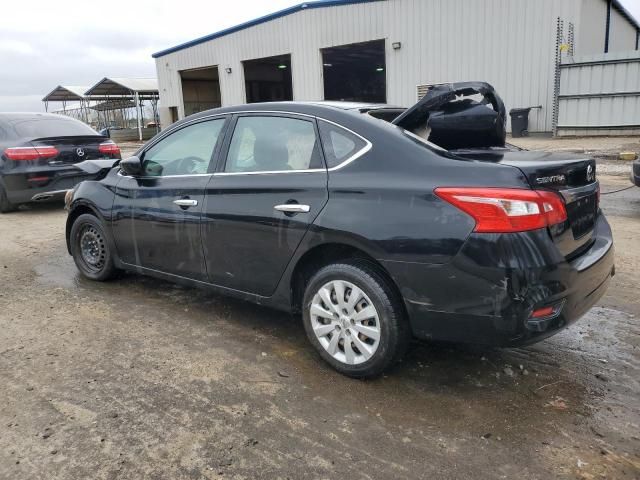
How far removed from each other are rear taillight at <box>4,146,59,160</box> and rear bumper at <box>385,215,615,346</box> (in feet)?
23.8

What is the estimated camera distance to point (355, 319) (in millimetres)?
3064

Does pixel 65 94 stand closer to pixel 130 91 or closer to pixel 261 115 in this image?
pixel 130 91

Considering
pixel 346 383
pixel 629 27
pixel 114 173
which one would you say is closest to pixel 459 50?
pixel 629 27

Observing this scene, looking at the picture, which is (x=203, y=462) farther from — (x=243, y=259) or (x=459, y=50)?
(x=459, y=50)

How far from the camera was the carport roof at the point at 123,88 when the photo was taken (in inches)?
1262

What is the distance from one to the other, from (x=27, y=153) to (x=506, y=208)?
7865 millimetres

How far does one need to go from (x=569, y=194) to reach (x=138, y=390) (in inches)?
103

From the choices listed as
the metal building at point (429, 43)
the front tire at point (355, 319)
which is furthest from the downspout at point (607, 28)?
the front tire at point (355, 319)

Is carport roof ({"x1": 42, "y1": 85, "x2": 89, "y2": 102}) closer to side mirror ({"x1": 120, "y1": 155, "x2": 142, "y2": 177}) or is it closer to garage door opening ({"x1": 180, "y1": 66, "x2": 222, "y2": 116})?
garage door opening ({"x1": 180, "y1": 66, "x2": 222, "y2": 116})

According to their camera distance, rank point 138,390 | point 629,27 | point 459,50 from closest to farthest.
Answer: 1. point 138,390
2. point 459,50
3. point 629,27

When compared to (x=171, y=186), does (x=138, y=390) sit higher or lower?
lower

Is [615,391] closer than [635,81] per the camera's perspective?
Yes

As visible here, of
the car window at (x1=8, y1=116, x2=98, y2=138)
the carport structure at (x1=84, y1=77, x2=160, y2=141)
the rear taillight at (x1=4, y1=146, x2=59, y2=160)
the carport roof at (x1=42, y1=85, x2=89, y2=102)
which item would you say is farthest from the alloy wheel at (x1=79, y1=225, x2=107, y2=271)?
the carport roof at (x1=42, y1=85, x2=89, y2=102)

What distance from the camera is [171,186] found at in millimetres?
4035
